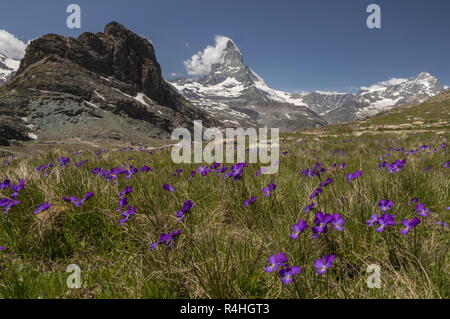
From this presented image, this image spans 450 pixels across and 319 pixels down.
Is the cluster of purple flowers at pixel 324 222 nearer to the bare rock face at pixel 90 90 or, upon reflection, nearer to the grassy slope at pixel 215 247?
the grassy slope at pixel 215 247

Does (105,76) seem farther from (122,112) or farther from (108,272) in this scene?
(108,272)

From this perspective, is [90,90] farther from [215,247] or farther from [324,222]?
[324,222]

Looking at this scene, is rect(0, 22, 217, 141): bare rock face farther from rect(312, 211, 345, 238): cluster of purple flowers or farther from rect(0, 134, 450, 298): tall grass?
rect(312, 211, 345, 238): cluster of purple flowers

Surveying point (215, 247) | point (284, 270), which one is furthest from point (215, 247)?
point (284, 270)

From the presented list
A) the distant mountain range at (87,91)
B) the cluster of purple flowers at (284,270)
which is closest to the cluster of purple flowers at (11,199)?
the cluster of purple flowers at (284,270)

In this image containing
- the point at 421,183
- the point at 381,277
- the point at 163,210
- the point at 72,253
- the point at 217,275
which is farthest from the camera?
the point at 421,183

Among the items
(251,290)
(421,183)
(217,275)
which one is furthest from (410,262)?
(421,183)
